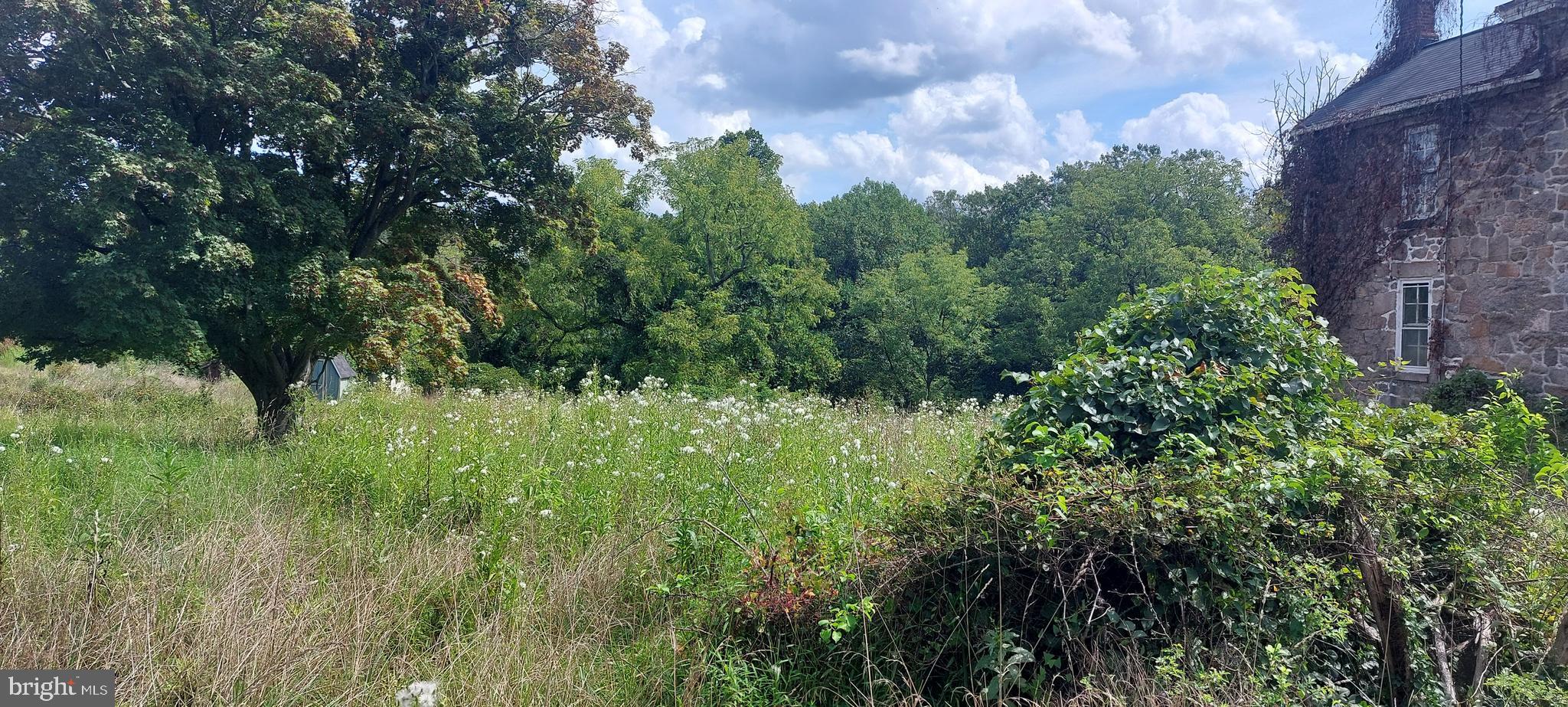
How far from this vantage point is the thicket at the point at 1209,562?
11.4 ft

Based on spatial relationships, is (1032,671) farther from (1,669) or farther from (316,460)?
(316,460)

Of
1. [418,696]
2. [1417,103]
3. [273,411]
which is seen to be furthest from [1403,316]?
[273,411]

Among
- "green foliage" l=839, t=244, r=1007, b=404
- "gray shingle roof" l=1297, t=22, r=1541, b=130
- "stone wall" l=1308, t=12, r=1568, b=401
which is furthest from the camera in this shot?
"green foliage" l=839, t=244, r=1007, b=404

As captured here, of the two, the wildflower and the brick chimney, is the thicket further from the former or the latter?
the brick chimney

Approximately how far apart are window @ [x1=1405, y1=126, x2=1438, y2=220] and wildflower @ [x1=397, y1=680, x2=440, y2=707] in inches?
620

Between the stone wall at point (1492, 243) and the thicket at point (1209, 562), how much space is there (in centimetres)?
967

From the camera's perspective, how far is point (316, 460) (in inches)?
281

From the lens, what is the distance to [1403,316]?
1320cm

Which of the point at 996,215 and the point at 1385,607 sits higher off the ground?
the point at 996,215

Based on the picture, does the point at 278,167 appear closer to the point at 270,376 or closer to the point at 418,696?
the point at 270,376

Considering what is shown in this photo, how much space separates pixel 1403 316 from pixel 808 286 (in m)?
16.9

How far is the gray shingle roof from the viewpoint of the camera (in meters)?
11.8

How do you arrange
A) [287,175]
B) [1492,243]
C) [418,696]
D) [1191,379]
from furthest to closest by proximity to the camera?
[1492,243]
[287,175]
[1191,379]
[418,696]

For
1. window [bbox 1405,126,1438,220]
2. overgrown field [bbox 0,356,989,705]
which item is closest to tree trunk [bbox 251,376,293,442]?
overgrown field [bbox 0,356,989,705]
